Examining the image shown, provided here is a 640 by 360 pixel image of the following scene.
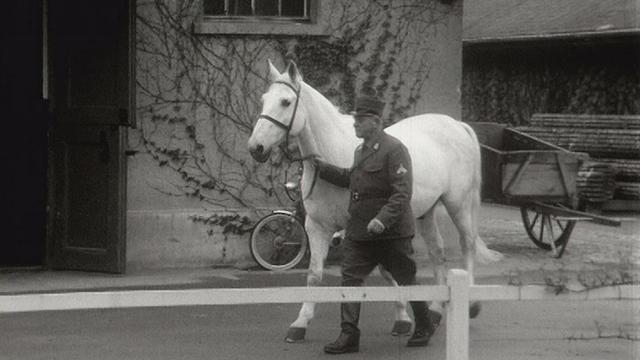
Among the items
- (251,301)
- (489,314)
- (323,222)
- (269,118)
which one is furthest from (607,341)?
(251,301)

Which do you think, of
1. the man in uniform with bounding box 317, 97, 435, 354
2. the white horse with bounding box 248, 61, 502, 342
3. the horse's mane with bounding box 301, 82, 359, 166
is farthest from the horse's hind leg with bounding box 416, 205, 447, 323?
the man in uniform with bounding box 317, 97, 435, 354

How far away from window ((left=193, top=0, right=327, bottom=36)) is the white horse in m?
3.49

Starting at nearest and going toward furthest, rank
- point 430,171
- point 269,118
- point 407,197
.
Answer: point 407,197, point 269,118, point 430,171

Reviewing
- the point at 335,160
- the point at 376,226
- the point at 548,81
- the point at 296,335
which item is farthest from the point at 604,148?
the point at 376,226

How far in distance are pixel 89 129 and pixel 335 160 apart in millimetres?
4001

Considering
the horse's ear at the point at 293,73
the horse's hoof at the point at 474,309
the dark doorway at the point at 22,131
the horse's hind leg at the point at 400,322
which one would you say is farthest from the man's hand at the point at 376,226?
the dark doorway at the point at 22,131

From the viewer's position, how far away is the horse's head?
34.5ft

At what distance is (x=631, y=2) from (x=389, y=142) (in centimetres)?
1898

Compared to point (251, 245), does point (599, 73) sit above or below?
above

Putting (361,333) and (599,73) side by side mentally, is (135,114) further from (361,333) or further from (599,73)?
(599,73)

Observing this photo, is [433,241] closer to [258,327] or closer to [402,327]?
[402,327]

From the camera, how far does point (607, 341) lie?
421 inches

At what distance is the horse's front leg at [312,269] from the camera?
1046cm

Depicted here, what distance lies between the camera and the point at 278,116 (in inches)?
416
